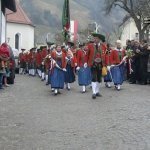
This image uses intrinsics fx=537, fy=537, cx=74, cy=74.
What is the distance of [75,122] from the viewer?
10711 mm

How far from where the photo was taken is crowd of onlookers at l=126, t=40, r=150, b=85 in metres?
21.0

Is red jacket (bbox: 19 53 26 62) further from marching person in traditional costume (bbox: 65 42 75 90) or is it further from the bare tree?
the bare tree

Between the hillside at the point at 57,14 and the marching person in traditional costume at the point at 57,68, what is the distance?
297 ft

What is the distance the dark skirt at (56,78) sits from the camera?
664 inches

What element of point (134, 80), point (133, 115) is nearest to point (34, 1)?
point (134, 80)

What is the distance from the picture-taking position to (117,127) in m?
10.1

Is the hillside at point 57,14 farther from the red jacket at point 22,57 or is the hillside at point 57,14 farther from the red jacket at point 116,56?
the red jacket at point 116,56

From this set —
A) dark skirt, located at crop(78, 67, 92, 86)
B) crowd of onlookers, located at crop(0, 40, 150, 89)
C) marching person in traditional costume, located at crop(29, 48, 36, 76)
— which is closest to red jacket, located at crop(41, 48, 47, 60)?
crowd of onlookers, located at crop(0, 40, 150, 89)

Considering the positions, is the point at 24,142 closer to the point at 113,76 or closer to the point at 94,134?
the point at 94,134

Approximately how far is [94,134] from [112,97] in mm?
6400

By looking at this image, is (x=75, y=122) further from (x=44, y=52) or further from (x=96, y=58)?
(x=44, y=52)

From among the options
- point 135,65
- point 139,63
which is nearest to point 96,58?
point 139,63

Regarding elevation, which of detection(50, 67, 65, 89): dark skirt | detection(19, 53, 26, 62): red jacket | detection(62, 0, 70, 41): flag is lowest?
detection(50, 67, 65, 89): dark skirt

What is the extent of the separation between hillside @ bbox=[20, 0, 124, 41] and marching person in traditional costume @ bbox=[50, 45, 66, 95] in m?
90.4
